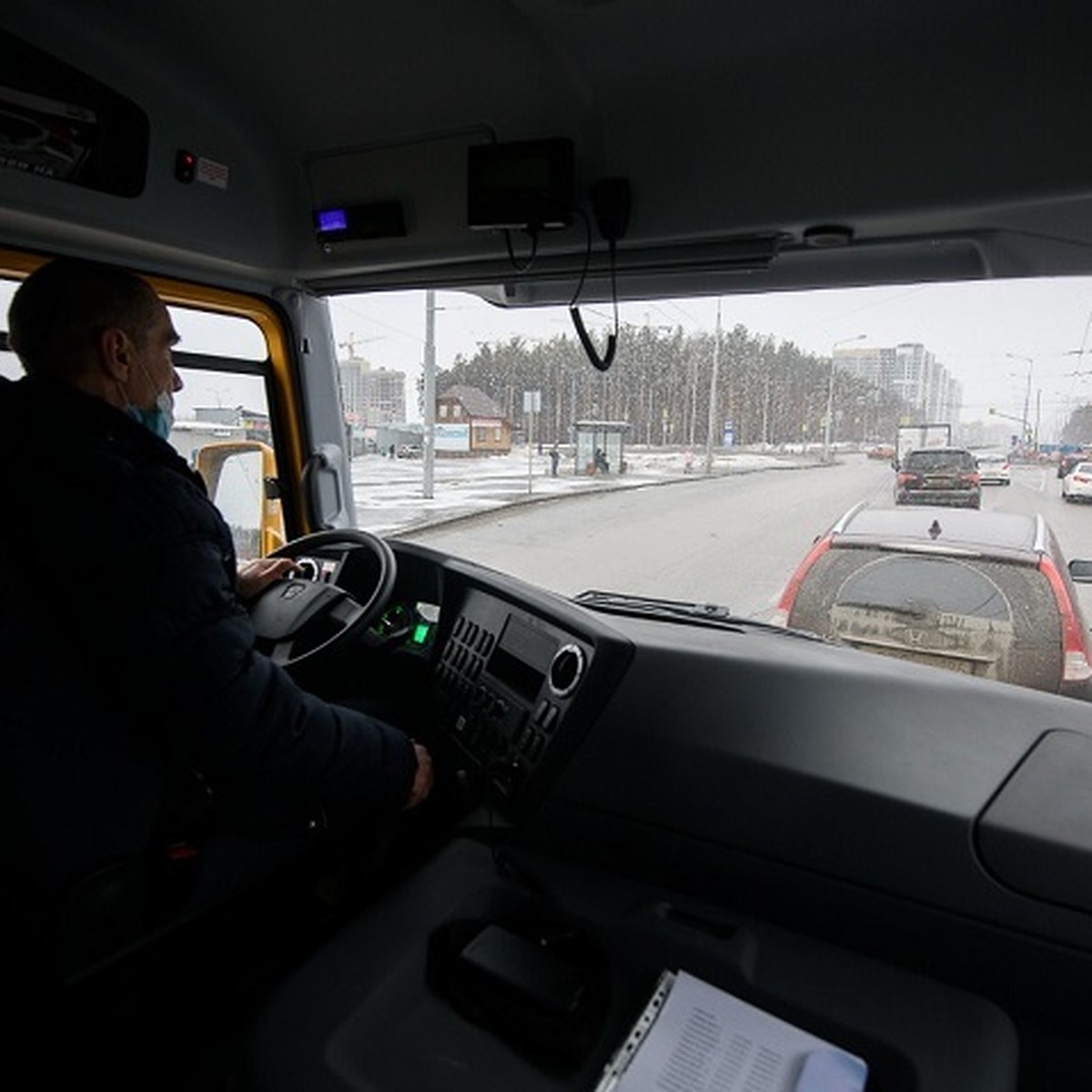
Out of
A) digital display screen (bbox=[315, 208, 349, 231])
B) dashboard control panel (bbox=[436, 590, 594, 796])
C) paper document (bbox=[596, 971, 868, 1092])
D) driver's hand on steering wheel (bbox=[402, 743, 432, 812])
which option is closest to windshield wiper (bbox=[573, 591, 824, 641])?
dashboard control panel (bbox=[436, 590, 594, 796])

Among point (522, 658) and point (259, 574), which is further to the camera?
point (259, 574)

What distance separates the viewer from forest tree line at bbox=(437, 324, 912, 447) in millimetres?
2170

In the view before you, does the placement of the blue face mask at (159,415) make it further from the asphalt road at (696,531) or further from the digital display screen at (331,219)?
the digital display screen at (331,219)

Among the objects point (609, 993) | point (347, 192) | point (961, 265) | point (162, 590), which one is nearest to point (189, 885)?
point (162, 590)

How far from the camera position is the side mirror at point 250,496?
2.92 meters

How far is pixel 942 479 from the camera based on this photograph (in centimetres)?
188

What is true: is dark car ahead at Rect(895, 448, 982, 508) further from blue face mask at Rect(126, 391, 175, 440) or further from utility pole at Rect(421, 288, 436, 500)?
blue face mask at Rect(126, 391, 175, 440)

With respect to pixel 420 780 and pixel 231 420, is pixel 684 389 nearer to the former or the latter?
pixel 420 780

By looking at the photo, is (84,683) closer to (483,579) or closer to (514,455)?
(483,579)

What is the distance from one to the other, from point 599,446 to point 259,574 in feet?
3.56

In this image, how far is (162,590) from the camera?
1.17 m

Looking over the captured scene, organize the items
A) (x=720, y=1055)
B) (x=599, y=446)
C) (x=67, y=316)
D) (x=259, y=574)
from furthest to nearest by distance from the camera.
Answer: (x=599, y=446) → (x=259, y=574) → (x=67, y=316) → (x=720, y=1055)

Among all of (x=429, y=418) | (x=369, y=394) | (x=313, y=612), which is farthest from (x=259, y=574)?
(x=369, y=394)

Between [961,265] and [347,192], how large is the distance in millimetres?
1790
